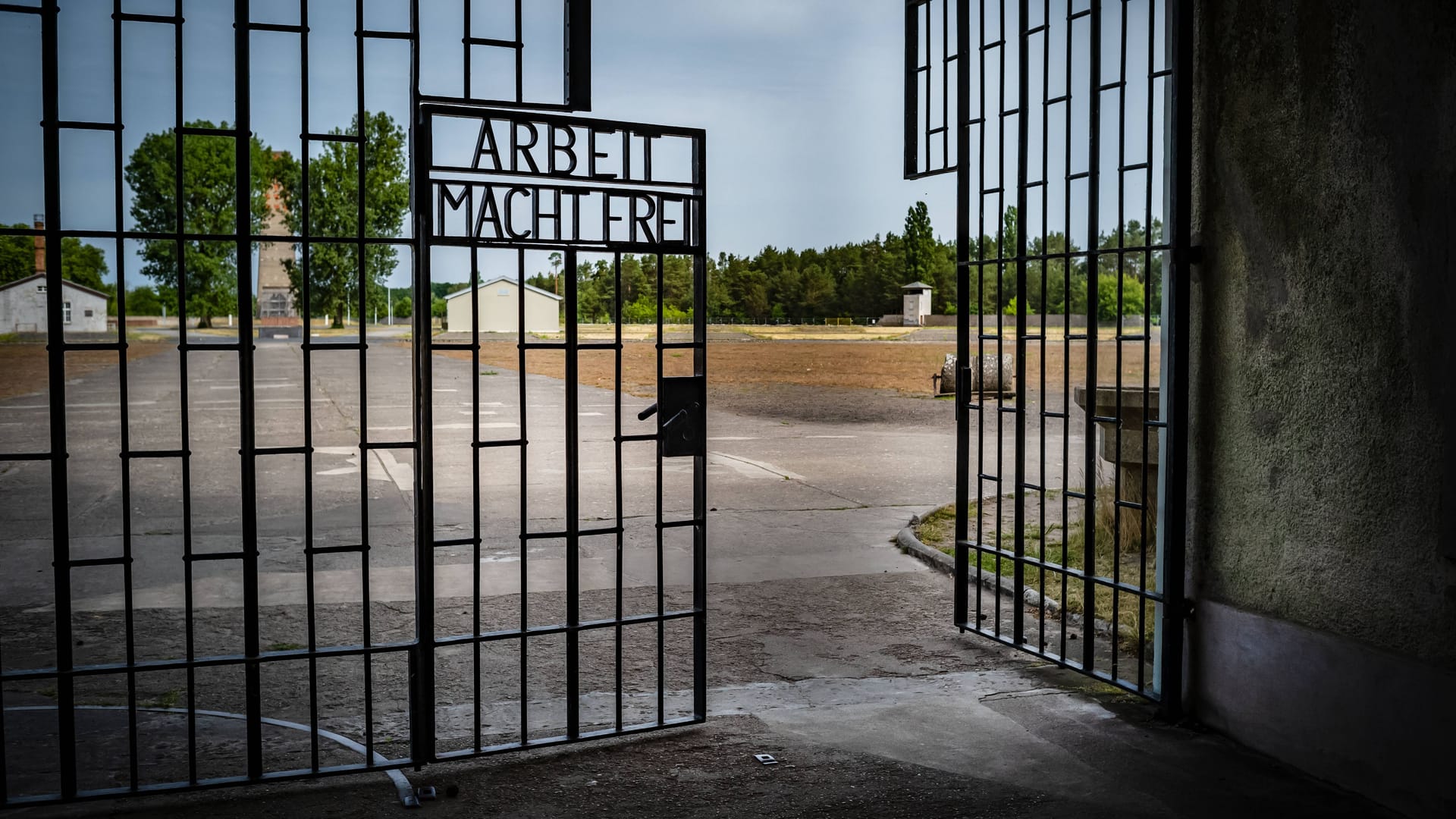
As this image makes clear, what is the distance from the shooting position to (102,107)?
164 inches

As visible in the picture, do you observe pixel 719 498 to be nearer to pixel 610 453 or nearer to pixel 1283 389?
pixel 610 453

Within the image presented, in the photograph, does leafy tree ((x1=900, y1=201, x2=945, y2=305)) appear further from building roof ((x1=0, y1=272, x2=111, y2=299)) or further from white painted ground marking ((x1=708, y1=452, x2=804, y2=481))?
building roof ((x1=0, y1=272, x2=111, y2=299))

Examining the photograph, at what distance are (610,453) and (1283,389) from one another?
1231cm

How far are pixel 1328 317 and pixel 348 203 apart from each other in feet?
42.1

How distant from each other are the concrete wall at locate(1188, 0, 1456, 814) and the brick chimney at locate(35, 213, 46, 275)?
4.85m

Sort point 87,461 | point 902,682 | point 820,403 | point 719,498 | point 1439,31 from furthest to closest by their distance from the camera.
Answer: point 820,403
point 87,461
point 719,498
point 902,682
point 1439,31

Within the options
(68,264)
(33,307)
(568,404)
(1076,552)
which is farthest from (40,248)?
(1076,552)

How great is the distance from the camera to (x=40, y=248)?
520cm

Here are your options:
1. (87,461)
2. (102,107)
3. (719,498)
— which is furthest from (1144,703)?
(87,461)

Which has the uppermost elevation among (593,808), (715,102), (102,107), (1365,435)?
(715,102)

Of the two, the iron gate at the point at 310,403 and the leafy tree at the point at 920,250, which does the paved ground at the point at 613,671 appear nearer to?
the iron gate at the point at 310,403

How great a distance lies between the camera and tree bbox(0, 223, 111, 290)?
491 cm

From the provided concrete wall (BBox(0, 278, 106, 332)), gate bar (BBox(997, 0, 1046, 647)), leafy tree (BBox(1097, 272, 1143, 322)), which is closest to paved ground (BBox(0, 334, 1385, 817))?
gate bar (BBox(997, 0, 1046, 647))

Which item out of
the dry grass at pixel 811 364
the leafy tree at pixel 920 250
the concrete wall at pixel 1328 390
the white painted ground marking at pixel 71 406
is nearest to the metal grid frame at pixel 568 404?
the concrete wall at pixel 1328 390
